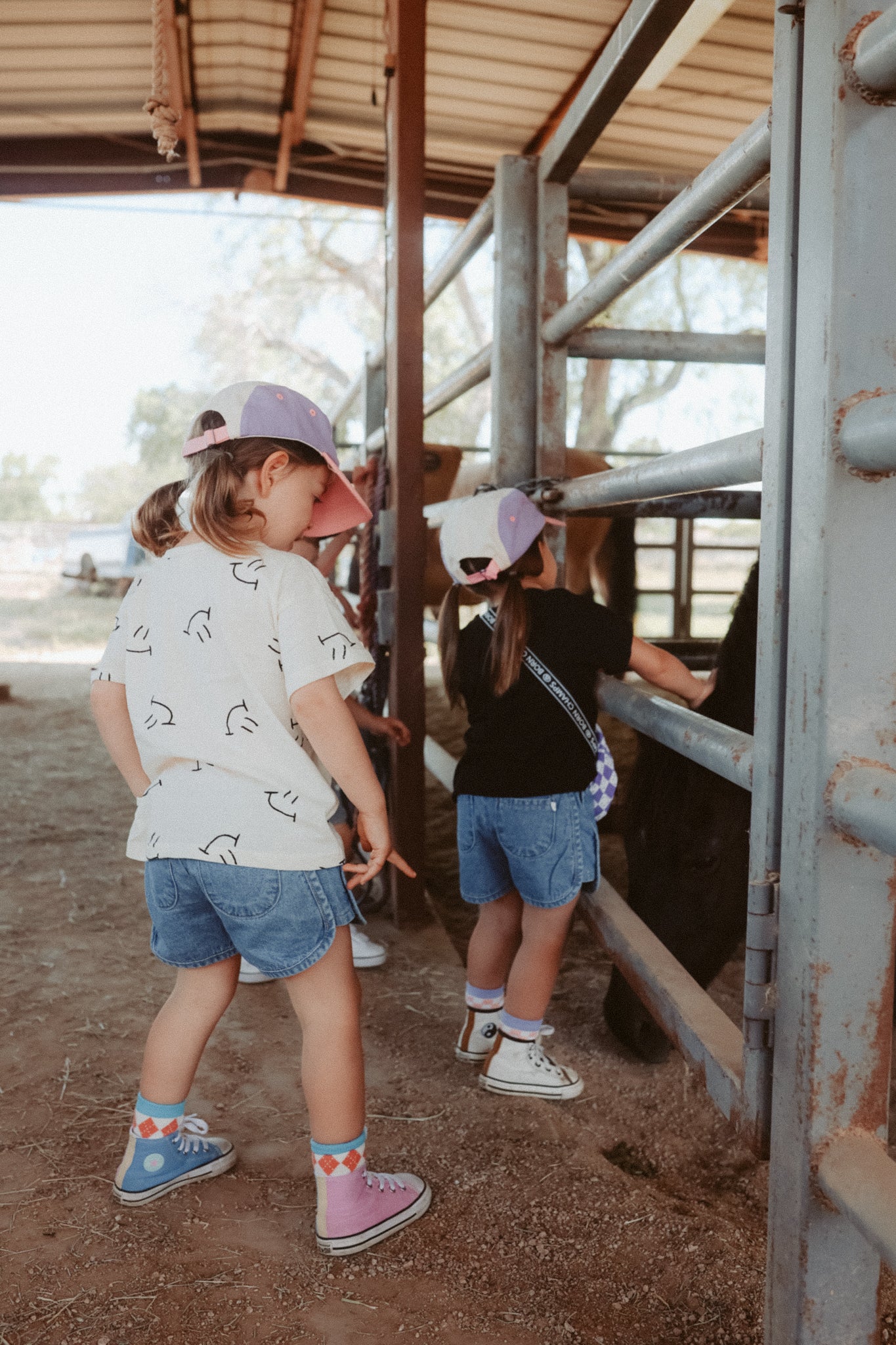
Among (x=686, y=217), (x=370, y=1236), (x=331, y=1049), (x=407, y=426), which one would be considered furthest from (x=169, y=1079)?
(x=407, y=426)

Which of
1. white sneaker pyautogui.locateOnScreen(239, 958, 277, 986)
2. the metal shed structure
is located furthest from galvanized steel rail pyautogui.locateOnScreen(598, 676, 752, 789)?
white sneaker pyautogui.locateOnScreen(239, 958, 277, 986)

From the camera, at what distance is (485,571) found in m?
2.02

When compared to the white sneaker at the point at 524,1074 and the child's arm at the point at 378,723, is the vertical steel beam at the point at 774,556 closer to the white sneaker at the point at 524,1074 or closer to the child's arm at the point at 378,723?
the white sneaker at the point at 524,1074

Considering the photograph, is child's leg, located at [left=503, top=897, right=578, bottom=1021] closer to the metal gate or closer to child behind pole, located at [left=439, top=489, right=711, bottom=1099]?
child behind pole, located at [left=439, top=489, right=711, bottom=1099]

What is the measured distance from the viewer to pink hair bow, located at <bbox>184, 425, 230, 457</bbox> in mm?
1553

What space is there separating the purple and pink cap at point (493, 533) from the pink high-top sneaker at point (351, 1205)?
3.30ft

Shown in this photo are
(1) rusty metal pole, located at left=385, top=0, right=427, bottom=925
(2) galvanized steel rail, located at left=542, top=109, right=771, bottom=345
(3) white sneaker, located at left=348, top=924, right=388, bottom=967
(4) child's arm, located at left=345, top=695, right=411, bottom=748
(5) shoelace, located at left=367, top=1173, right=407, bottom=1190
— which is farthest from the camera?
(1) rusty metal pole, located at left=385, top=0, right=427, bottom=925

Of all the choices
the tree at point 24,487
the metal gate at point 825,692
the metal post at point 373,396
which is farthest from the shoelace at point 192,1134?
the tree at point 24,487

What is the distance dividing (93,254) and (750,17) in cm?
3643

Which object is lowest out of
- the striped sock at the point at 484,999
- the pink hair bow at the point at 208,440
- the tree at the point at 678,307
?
the striped sock at the point at 484,999

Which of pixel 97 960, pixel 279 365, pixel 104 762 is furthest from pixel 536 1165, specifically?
pixel 279 365

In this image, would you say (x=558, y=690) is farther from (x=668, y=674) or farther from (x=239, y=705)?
(x=239, y=705)

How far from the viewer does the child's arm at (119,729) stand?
170 cm

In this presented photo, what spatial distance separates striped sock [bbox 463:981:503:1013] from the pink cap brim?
100 cm
